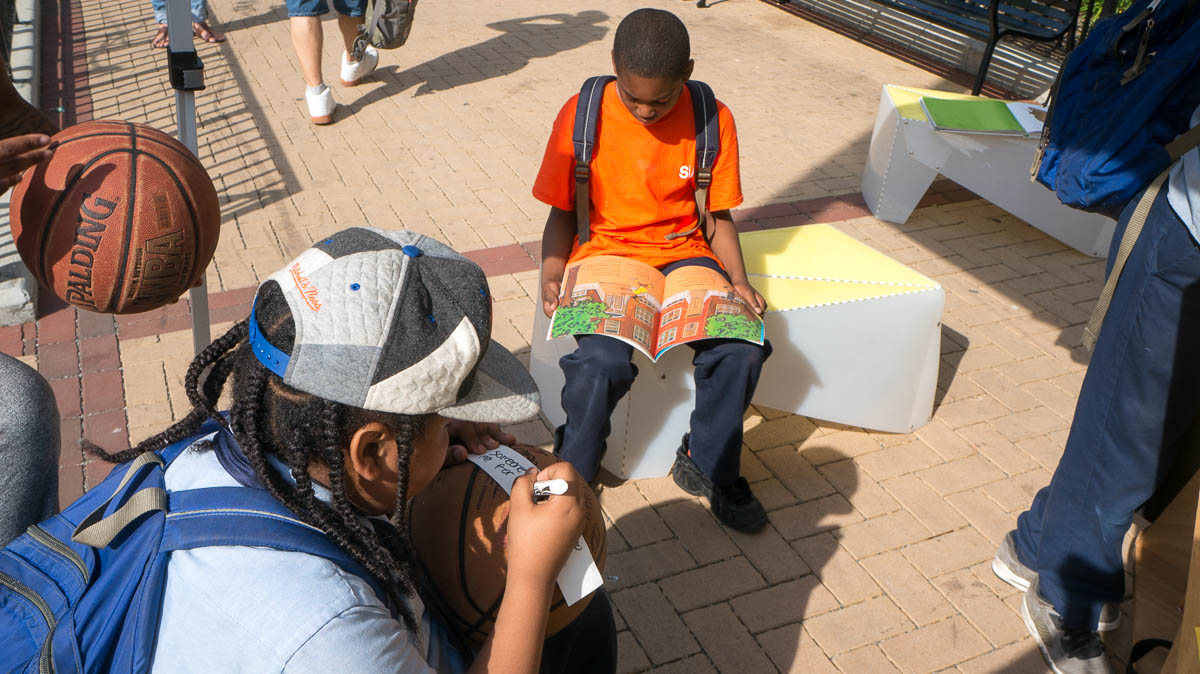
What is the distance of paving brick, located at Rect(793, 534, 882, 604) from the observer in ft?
10.5

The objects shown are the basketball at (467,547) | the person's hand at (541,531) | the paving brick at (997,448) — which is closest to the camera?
the person's hand at (541,531)

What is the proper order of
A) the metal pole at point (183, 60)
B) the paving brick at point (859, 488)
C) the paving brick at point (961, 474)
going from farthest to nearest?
the paving brick at point (961, 474), the paving brick at point (859, 488), the metal pole at point (183, 60)

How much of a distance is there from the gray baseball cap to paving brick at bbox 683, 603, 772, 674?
1.65m

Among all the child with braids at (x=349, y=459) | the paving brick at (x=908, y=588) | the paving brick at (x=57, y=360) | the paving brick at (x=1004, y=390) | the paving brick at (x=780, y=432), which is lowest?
the paving brick at (x=57, y=360)

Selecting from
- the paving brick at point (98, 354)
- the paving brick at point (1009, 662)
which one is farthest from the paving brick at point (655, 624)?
the paving brick at point (98, 354)

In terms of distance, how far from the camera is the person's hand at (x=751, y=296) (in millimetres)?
3402

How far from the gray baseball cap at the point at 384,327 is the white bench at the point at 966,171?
14.4 feet

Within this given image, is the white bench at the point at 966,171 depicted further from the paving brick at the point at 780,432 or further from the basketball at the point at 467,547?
the basketball at the point at 467,547

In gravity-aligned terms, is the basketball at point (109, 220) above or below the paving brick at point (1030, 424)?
above

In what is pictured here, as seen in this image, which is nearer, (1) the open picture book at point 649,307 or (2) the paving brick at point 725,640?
(2) the paving brick at point 725,640

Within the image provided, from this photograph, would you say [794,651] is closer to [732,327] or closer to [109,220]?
[732,327]

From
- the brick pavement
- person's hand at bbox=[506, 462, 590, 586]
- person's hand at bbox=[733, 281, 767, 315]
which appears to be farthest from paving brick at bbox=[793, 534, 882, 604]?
person's hand at bbox=[506, 462, 590, 586]

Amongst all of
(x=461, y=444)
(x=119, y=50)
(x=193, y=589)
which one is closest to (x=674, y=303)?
(x=461, y=444)

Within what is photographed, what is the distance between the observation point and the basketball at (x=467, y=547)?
1.95 m
